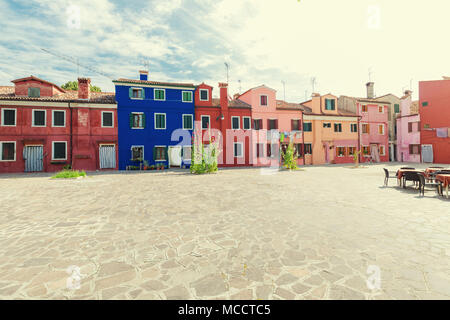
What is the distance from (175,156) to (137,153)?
155 inches

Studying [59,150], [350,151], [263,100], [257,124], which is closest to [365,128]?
[350,151]

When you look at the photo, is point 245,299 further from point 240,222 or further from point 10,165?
point 10,165

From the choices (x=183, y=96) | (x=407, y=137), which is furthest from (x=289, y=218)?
(x=407, y=137)

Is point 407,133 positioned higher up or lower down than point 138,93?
lower down

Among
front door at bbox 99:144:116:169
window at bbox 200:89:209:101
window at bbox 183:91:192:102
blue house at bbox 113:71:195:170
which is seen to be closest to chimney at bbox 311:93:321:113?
window at bbox 200:89:209:101

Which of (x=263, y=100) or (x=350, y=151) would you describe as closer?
(x=263, y=100)

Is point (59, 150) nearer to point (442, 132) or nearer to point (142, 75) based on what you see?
point (142, 75)

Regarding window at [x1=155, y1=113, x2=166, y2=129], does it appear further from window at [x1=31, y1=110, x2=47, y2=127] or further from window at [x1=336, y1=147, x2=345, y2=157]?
window at [x1=336, y1=147, x2=345, y2=157]

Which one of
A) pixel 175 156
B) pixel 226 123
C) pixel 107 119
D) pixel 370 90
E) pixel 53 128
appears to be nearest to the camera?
pixel 53 128

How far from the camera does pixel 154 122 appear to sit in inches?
914
